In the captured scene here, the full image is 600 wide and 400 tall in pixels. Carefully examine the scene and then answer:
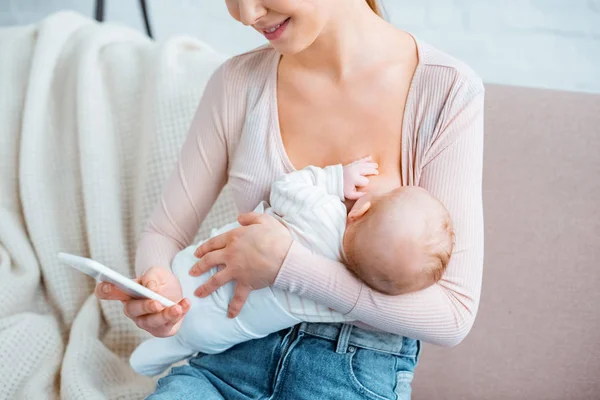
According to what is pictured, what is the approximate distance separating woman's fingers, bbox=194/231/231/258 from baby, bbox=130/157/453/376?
0.03m

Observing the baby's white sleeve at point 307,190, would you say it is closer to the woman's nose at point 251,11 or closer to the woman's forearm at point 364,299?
the woman's forearm at point 364,299

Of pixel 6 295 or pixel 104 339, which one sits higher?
pixel 6 295

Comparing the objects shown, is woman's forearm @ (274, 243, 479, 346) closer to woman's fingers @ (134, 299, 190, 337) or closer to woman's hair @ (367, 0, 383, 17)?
woman's fingers @ (134, 299, 190, 337)

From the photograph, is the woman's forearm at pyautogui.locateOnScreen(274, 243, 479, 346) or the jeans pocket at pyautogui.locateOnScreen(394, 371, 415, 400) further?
the jeans pocket at pyautogui.locateOnScreen(394, 371, 415, 400)

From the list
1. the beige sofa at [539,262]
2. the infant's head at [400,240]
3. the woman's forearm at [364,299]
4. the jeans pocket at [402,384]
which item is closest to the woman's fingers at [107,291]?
the woman's forearm at [364,299]

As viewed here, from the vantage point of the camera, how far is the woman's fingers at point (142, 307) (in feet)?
3.24

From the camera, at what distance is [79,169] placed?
1619mm

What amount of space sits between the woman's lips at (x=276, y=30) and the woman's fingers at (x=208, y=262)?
33cm

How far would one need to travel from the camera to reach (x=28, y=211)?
61.4 inches

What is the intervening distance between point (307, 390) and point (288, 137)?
0.40m

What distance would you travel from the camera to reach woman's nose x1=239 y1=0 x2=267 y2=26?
3.17 feet

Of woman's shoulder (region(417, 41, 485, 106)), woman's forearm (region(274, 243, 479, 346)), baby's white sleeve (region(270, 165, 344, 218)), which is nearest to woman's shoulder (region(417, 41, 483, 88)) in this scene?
woman's shoulder (region(417, 41, 485, 106))

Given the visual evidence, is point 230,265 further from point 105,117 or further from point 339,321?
point 105,117

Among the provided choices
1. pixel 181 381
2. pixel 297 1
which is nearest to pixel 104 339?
pixel 181 381
